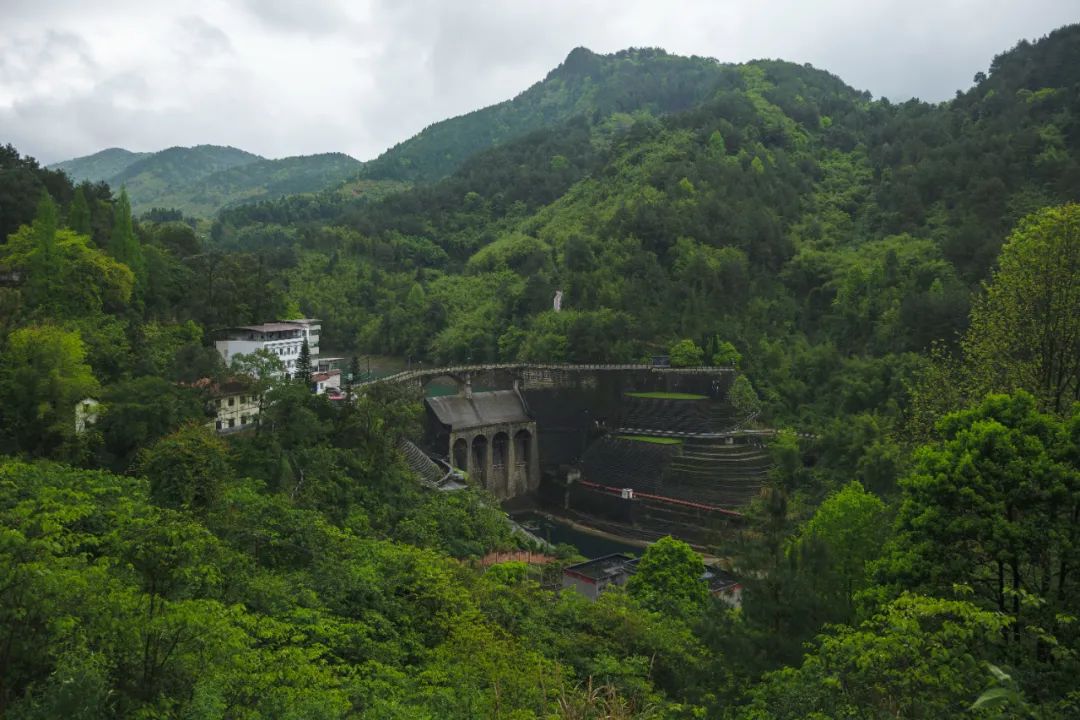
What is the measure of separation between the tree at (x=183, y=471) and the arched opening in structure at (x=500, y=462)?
26507 mm

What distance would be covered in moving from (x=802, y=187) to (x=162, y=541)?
6733 centimetres

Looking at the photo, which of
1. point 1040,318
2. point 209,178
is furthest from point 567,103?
point 1040,318

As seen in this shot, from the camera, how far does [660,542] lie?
80.3 ft

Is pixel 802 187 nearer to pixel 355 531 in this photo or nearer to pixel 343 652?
pixel 355 531

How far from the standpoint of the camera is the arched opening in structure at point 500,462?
149 feet

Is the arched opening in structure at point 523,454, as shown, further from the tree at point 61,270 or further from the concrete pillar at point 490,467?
the tree at point 61,270

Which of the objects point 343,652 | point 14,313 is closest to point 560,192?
point 14,313

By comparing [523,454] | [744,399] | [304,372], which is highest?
[304,372]

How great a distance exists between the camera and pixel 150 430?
70.7 feet

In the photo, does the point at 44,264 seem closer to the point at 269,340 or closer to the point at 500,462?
the point at 269,340

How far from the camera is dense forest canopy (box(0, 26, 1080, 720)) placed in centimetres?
870

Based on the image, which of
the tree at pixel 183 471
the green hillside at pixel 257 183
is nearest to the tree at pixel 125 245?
the tree at pixel 183 471

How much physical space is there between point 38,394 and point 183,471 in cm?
473

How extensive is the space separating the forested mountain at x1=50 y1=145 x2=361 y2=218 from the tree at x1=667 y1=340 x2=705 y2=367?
10902 centimetres
